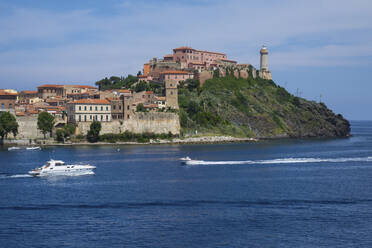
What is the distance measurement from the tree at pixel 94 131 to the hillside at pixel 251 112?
16589 mm

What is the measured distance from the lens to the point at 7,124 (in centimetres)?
7744

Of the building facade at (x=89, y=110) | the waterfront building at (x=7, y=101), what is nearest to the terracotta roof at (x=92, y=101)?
the building facade at (x=89, y=110)

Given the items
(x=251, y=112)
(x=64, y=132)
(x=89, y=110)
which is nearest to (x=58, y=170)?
(x=64, y=132)

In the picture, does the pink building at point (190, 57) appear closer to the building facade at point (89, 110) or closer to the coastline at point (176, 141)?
the coastline at point (176, 141)

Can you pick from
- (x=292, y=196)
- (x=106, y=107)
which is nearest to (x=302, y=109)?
(x=106, y=107)

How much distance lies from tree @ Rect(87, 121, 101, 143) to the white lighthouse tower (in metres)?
60.4

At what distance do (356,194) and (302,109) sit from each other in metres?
82.1

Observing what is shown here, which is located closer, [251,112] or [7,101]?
[7,101]

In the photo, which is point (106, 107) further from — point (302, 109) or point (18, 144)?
point (302, 109)

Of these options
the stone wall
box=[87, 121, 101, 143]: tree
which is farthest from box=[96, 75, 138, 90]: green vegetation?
box=[87, 121, 101, 143]: tree

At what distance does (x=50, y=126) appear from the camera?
260 feet

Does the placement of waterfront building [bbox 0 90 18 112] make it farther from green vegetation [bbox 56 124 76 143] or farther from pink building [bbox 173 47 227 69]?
pink building [bbox 173 47 227 69]

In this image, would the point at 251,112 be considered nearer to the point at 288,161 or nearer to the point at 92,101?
the point at 92,101

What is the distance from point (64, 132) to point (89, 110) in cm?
583
